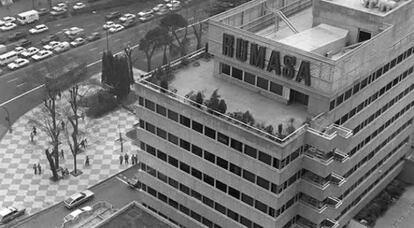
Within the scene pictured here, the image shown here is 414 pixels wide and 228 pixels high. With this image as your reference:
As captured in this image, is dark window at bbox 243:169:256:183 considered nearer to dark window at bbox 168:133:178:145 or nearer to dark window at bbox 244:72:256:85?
dark window at bbox 168:133:178:145

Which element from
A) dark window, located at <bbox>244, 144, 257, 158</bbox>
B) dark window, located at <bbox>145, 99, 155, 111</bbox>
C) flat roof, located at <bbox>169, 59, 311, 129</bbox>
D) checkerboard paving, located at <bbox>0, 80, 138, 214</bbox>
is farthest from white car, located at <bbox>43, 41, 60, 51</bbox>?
dark window, located at <bbox>244, 144, 257, 158</bbox>

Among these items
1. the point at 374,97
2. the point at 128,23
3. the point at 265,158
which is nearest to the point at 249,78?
the point at 265,158

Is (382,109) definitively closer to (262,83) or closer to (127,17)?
(262,83)

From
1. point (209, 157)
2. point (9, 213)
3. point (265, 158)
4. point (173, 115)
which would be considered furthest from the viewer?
point (9, 213)

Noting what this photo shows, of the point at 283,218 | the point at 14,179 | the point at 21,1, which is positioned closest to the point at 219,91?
the point at 283,218

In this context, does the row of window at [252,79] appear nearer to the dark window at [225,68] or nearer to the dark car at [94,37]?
the dark window at [225,68]

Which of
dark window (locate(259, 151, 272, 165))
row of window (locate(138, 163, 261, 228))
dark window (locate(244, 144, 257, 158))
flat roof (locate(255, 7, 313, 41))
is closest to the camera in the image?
dark window (locate(259, 151, 272, 165))
